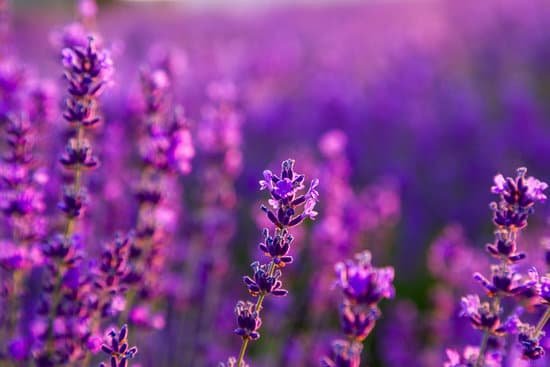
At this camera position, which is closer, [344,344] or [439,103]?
[344,344]

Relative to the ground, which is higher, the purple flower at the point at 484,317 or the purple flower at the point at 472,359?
the purple flower at the point at 484,317

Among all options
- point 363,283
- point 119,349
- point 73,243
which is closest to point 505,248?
point 363,283

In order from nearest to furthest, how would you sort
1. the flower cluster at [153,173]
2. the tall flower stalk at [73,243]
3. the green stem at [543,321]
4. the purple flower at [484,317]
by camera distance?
1. the green stem at [543,321]
2. the purple flower at [484,317]
3. the tall flower stalk at [73,243]
4. the flower cluster at [153,173]

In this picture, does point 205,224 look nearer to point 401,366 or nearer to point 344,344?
point 401,366

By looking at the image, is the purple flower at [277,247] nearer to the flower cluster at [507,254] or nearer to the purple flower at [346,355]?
the purple flower at [346,355]

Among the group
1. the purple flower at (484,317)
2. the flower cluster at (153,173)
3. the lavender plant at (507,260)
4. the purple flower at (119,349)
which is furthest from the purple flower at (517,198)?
the flower cluster at (153,173)

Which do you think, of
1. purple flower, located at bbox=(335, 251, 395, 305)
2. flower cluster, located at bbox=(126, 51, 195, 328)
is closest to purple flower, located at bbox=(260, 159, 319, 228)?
purple flower, located at bbox=(335, 251, 395, 305)

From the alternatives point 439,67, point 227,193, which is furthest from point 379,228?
point 439,67

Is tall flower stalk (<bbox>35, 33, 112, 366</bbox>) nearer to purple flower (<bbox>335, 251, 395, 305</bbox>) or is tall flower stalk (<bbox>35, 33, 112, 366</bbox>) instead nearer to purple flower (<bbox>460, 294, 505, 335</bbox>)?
purple flower (<bbox>335, 251, 395, 305</bbox>)
